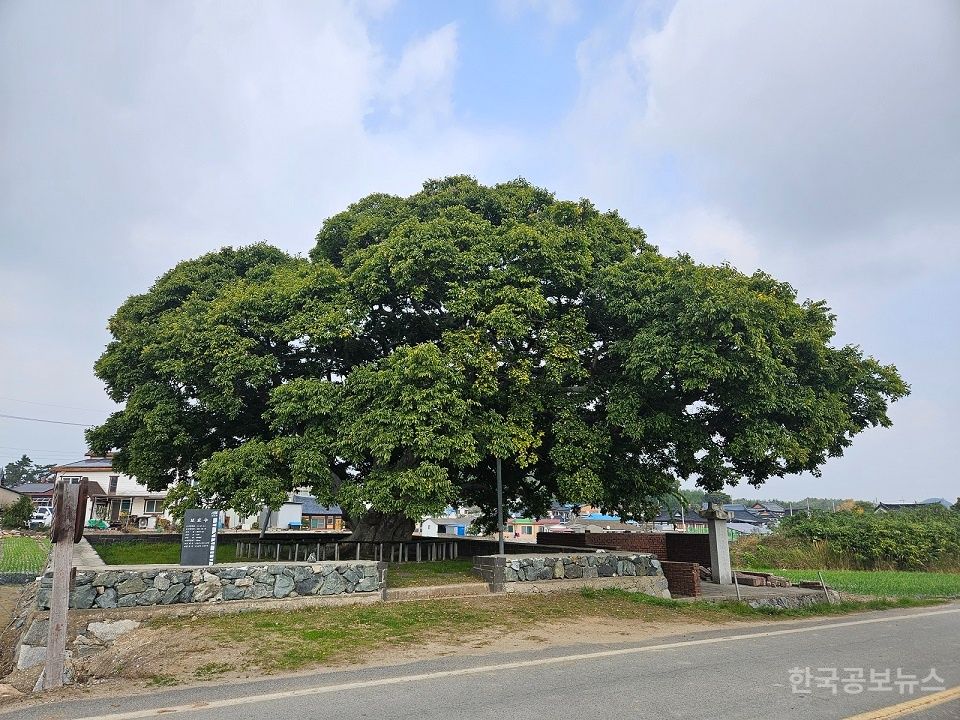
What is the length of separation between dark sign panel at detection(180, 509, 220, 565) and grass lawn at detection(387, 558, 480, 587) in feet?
12.3

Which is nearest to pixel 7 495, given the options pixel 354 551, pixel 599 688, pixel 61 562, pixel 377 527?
pixel 377 527

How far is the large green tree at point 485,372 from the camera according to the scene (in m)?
12.8

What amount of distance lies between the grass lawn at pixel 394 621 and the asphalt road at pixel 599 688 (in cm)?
97

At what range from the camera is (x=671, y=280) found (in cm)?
1381

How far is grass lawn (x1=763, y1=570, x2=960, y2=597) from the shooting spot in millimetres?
17641

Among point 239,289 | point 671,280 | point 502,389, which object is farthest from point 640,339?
point 239,289

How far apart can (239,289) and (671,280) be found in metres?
10.6

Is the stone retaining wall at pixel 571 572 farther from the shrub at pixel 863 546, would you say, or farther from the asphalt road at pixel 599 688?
the shrub at pixel 863 546

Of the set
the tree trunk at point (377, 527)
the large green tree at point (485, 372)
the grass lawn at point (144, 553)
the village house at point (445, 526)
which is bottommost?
the village house at point (445, 526)

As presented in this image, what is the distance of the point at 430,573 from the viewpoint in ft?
48.1

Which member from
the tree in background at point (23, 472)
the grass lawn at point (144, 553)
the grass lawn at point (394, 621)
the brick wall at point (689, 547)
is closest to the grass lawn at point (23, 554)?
the grass lawn at point (144, 553)

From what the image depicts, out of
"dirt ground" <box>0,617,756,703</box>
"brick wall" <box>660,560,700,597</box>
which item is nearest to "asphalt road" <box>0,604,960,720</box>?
"dirt ground" <box>0,617,756,703</box>

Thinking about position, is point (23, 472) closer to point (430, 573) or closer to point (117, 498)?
point (117, 498)

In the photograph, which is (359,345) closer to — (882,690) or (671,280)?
(671,280)
